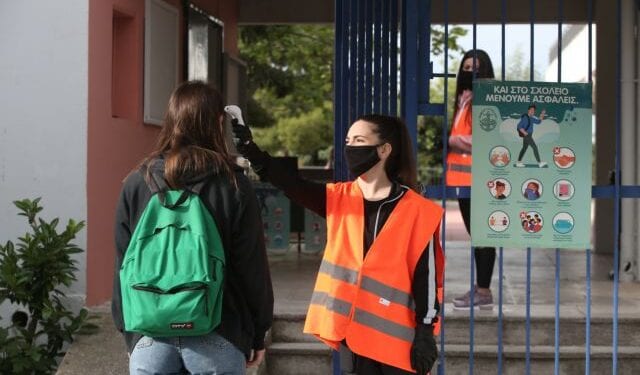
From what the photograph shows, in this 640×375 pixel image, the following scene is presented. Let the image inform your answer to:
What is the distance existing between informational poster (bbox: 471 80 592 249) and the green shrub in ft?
8.97

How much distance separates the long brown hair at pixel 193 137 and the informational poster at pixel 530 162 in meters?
1.92

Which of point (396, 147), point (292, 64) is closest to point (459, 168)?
point (396, 147)

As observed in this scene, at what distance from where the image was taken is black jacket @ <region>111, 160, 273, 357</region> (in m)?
3.19

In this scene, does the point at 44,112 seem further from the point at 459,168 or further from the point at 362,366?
the point at 362,366

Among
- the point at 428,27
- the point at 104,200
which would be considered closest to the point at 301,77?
the point at 104,200

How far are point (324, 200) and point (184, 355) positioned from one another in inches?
43.3

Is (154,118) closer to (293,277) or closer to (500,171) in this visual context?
(293,277)

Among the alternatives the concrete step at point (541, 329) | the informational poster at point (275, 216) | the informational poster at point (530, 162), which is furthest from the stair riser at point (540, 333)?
the informational poster at point (275, 216)

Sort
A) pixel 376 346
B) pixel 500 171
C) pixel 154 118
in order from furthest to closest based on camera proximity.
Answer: pixel 154 118 < pixel 500 171 < pixel 376 346

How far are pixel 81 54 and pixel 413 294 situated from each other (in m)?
3.55

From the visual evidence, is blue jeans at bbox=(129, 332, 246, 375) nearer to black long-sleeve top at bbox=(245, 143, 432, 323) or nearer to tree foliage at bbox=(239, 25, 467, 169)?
black long-sleeve top at bbox=(245, 143, 432, 323)

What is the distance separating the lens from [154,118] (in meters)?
7.78

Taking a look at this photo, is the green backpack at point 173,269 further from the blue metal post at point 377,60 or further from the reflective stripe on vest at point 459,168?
the reflective stripe on vest at point 459,168

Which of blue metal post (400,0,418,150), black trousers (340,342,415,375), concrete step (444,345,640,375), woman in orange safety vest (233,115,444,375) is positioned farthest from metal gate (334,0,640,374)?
black trousers (340,342,415,375)
